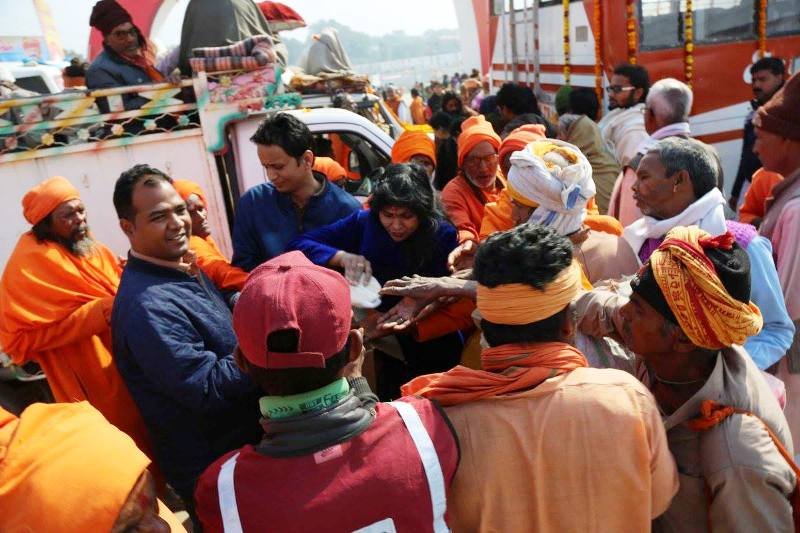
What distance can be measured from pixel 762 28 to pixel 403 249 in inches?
237

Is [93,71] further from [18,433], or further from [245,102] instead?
[18,433]

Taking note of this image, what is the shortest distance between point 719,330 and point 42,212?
3011 mm

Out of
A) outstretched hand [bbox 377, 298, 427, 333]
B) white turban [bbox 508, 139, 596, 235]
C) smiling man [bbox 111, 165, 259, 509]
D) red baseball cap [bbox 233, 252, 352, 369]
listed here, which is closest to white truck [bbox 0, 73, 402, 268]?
smiling man [bbox 111, 165, 259, 509]

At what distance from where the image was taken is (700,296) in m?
1.32

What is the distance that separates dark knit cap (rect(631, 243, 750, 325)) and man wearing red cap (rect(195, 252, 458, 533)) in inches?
24.9

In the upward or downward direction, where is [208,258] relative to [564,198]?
downward

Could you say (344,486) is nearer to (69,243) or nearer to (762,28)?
(69,243)

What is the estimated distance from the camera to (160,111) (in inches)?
158

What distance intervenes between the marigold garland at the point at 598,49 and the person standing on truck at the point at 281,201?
5.29 m

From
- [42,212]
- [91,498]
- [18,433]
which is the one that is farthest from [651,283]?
[42,212]

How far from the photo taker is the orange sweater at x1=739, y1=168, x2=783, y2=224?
3.16 m

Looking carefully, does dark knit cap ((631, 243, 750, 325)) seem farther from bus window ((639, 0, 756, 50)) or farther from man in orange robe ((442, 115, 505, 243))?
bus window ((639, 0, 756, 50))

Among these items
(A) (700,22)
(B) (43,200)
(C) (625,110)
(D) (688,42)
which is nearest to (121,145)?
(B) (43,200)

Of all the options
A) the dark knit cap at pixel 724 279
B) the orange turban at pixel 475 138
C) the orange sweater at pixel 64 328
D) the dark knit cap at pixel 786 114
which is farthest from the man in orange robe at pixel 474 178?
the orange sweater at pixel 64 328
